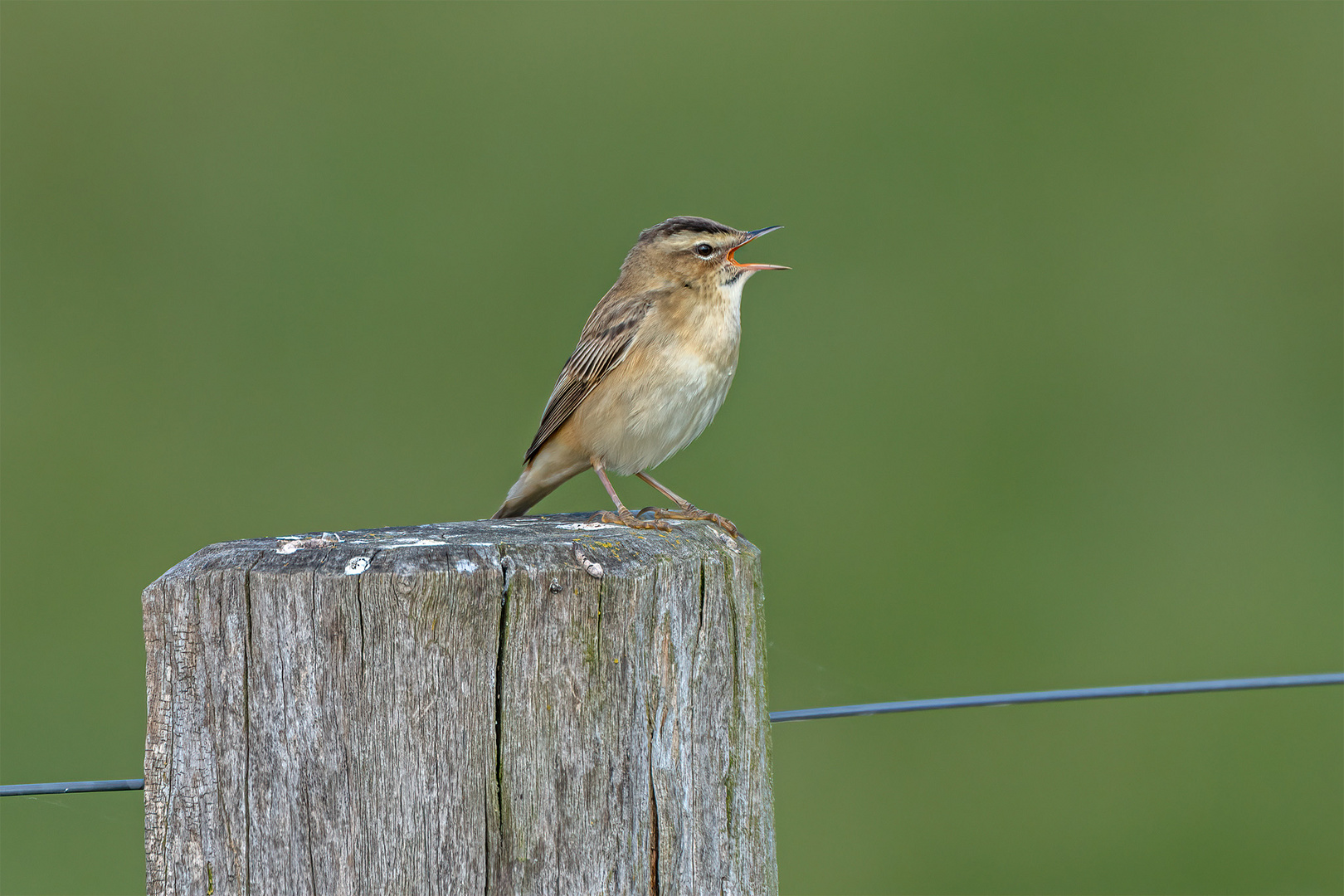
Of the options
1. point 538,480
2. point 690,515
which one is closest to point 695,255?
point 538,480

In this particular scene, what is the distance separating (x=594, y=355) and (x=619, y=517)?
1.30 metres

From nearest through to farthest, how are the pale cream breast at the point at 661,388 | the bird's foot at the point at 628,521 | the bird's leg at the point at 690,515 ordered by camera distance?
the bird's foot at the point at 628,521 → the bird's leg at the point at 690,515 → the pale cream breast at the point at 661,388

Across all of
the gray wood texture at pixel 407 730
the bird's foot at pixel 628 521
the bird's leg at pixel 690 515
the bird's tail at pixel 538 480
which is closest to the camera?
the gray wood texture at pixel 407 730

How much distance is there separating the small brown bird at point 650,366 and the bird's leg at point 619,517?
0.02 metres

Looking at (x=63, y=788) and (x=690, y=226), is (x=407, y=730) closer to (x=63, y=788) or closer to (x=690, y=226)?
(x=63, y=788)

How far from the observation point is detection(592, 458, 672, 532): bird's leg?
3502 millimetres

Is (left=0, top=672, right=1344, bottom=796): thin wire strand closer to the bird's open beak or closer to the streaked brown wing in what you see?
the streaked brown wing

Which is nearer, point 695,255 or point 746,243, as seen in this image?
point 695,255

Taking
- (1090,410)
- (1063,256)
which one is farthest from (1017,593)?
(1063,256)

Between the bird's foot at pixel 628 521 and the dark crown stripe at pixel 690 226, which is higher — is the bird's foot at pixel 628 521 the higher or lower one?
the lower one

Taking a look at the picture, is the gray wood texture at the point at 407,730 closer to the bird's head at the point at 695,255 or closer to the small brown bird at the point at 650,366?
the small brown bird at the point at 650,366

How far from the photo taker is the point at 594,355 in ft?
17.4

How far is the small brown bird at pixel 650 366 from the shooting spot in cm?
524

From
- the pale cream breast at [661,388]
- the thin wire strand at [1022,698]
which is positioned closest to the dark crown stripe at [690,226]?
the pale cream breast at [661,388]
